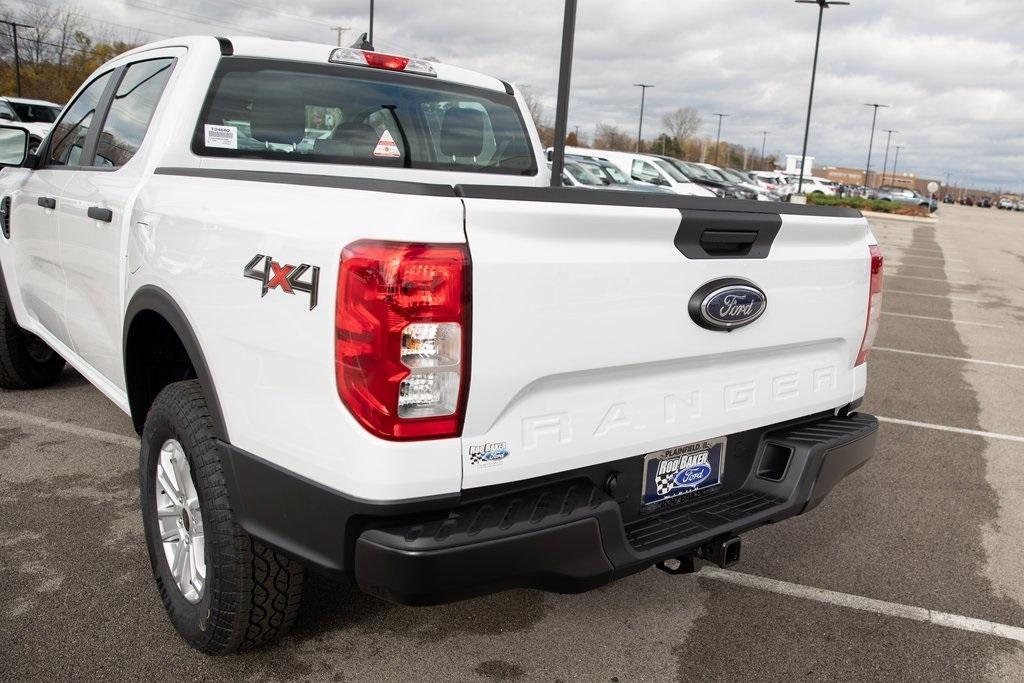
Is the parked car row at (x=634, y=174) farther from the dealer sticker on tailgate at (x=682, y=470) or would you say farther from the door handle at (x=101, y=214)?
the dealer sticker on tailgate at (x=682, y=470)

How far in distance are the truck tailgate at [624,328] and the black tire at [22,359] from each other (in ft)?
14.1

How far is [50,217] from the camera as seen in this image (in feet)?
13.6

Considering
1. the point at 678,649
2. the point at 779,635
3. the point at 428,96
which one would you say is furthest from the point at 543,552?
the point at 428,96

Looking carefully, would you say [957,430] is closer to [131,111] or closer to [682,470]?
[682,470]

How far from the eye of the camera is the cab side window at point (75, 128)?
4119mm

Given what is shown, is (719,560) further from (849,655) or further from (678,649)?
(849,655)

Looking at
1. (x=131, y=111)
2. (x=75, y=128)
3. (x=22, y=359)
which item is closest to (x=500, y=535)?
(x=131, y=111)

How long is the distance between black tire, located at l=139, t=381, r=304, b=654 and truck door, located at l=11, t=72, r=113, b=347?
185cm

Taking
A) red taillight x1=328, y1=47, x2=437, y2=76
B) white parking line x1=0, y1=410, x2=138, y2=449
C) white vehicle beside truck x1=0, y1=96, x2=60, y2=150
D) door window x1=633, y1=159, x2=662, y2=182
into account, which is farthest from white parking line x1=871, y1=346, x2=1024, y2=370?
white vehicle beside truck x1=0, y1=96, x2=60, y2=150

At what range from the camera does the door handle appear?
3330 mm

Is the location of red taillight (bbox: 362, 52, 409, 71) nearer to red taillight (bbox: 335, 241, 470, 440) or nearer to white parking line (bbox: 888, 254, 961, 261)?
red taillight (bbox: 335, 241, 470, 440)

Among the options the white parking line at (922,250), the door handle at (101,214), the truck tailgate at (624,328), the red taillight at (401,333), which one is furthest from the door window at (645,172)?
the red taillight at (401,333)

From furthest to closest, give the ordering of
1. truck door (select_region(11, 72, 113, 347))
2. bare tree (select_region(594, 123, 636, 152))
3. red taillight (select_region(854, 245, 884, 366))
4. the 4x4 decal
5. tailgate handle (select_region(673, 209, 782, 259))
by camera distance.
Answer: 1. bare tree (select_region(594, 123, 636, 152))
2. truck door (select_region(11, 72, 113, 347))
3. red taillight (select_region(854, 245, 884, 366))
4. tailgate handle (select_region(673, 209, 782, 259))
5. the 4x4 decal

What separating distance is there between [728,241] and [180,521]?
2.00 m
